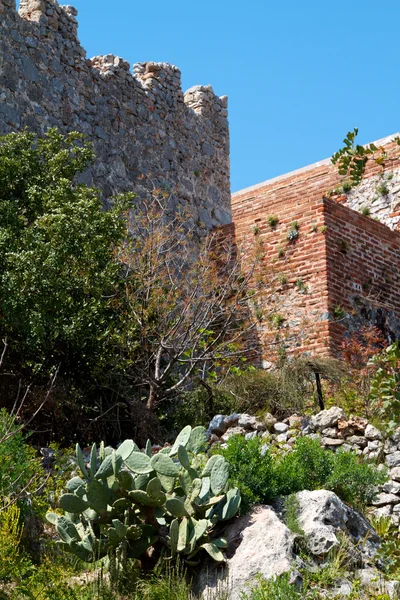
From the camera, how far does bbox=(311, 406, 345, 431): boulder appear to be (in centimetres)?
985

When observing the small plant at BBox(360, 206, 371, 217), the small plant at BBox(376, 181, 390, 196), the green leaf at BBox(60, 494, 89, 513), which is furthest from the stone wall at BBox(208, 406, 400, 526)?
the small plant at BBox(376, 181, 390, 196)

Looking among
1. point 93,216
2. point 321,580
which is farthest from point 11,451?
point 93,216

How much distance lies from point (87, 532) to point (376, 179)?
39.0 ft

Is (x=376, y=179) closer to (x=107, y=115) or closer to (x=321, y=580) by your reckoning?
(x=107, y=115)

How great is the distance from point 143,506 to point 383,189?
37.4 feet

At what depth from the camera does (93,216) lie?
1030 centimetres

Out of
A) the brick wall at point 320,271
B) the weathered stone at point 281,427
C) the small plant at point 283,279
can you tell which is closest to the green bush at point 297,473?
the weathered stone at point 281,427

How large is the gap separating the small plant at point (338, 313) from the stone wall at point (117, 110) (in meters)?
3.09

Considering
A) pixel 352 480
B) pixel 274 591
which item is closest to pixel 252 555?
pixel 274 591

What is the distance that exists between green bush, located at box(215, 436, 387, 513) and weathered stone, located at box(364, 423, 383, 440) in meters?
0.91

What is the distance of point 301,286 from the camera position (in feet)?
44.3

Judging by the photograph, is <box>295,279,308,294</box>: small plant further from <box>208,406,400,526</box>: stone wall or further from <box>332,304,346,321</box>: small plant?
<box>208,406,400,526</box>: stone wall

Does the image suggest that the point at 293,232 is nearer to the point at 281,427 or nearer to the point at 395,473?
the point at 281,427

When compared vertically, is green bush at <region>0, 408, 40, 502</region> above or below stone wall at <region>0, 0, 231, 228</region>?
below
